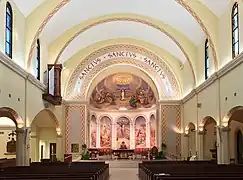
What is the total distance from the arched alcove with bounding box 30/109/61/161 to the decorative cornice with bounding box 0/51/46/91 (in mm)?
5804

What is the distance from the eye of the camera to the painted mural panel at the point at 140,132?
117 ft

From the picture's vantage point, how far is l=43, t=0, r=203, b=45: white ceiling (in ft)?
68.8

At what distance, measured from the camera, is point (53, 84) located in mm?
23625

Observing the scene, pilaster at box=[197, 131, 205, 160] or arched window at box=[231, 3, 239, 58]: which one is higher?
arched window at box=[231, 3, 239, 58]

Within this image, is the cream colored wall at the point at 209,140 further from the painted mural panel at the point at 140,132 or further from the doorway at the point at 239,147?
the painted mural panel at the point at 140,132

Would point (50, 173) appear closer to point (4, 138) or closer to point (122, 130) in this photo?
point (4, 138)

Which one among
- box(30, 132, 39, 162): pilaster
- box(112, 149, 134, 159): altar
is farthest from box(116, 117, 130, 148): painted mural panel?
box(30, 132, 39, 162): pilaster

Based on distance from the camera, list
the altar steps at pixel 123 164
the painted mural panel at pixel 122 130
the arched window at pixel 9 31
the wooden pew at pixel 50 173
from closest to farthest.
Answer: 1. the wooden pew at pixel 50 173
2. the arched window at pixel 9 31
3. the altar steps at pixel 123 164
4. the painted mural panel at pixel 122 130

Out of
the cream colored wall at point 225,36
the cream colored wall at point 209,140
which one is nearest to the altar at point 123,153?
the cream colored wall at point 209,140

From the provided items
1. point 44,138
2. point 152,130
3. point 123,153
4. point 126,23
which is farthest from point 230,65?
point 152,130

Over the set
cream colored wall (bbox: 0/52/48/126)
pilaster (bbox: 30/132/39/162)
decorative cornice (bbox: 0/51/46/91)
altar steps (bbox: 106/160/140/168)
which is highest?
decorative cornice (bbox: 0/51/46/91)

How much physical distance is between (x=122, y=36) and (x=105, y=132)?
426 inches

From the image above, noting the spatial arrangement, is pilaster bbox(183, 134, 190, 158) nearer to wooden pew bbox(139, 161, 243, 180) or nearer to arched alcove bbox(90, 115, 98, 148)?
arched alcove bbox(90, 115, 98, 148)

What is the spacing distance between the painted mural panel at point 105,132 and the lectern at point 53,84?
12.0 meters
